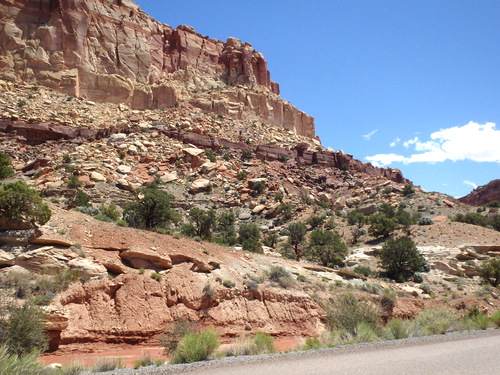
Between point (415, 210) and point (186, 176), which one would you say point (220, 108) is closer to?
point (186, 176)

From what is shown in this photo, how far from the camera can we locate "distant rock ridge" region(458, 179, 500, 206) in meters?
96.8

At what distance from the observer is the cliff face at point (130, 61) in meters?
55.4

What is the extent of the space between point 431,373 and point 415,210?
4206 cm

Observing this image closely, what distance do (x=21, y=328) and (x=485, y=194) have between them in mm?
118017

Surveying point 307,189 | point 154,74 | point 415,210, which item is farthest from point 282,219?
point 154,74

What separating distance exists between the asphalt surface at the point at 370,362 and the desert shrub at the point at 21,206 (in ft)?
31.8

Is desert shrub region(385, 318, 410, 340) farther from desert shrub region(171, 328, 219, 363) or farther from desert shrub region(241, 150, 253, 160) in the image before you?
desert shrub region(241, 150, 253, 160)

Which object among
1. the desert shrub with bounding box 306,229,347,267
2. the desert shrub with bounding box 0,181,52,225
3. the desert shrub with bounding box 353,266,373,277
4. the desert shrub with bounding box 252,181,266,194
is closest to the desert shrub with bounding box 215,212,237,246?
the desert shrub with bounding box 306,229,347,267

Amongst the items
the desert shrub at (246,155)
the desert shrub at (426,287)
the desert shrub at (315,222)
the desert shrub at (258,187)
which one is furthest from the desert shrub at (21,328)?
the desert shrub at (246,155)

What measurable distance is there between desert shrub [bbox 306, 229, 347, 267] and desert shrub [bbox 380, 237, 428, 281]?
143 inches

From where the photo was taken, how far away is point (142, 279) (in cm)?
1447

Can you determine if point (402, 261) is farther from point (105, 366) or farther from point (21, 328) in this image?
point (21, 328)

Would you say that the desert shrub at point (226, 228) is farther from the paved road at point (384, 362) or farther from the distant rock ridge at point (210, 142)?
the paved road at point (384, 362)

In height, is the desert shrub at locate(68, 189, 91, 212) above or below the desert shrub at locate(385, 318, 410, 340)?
above
